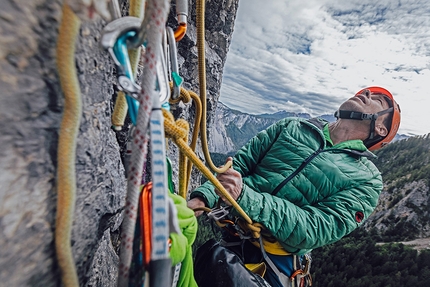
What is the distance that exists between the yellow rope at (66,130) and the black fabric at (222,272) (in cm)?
101

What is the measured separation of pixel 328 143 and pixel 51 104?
7.78 ft

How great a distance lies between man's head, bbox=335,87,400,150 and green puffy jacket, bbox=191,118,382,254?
43 centimetres

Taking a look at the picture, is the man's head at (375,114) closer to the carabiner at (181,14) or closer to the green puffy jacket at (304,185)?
the green puffy jacket at (304,185)

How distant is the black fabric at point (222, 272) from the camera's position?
144cm

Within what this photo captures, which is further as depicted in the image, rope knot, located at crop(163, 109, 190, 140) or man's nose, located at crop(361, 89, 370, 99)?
man's nose, located at crop(361, 89, 370, 99)

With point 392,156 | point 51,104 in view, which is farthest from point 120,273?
point 392,156

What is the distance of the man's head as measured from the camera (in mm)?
2750

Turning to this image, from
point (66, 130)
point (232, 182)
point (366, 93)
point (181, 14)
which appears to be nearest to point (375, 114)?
point (366, 93)

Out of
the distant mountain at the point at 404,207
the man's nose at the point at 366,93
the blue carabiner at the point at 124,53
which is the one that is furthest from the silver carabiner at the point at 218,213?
the distant mountain at the point at 404,207

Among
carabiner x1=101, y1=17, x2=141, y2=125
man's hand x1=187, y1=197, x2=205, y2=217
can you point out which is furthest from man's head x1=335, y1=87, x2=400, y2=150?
carabiner x1=101, y1=17, x2=141, y2=125

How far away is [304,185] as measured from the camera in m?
2.14

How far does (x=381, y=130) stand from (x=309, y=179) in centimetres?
139

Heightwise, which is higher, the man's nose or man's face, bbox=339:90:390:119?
the man's nose

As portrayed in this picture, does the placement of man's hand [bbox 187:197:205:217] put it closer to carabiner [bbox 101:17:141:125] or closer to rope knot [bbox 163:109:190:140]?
rope knot [bbox 163:109:190:140]
